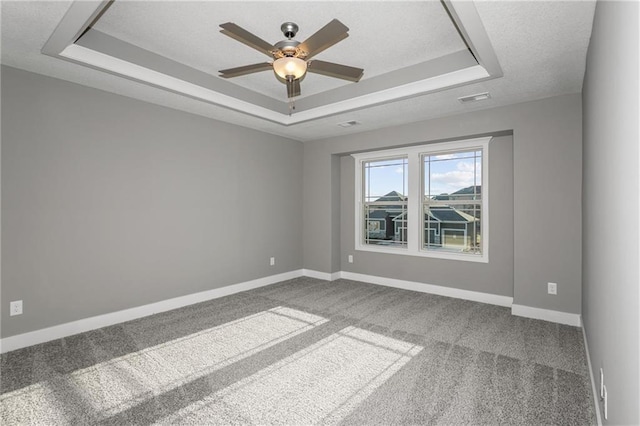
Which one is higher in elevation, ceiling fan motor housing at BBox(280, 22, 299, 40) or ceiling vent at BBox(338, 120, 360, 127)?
ceiling fan motor housing at BBox(280, 22, 299, 40)

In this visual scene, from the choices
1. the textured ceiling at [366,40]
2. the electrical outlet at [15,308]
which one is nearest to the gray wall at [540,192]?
the textured ceiling at [366,40]

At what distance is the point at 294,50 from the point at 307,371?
2377mm

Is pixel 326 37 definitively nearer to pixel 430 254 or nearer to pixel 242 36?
pixel 242 36

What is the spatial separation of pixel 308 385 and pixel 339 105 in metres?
3.16

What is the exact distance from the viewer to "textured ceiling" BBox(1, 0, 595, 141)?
2.12 m

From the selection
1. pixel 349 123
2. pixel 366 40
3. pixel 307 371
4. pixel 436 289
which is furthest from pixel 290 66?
pixel 436 289

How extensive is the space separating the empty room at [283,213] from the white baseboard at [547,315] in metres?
0.02

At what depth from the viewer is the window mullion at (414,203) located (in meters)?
4.91

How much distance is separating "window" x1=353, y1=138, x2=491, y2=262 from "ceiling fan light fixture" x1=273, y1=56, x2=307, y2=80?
2.94 metres

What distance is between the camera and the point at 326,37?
2.08 m

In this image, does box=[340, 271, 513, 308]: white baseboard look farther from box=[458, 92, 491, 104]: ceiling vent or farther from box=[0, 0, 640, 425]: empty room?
box=[458, 92, 491, 104]: ceiling vent

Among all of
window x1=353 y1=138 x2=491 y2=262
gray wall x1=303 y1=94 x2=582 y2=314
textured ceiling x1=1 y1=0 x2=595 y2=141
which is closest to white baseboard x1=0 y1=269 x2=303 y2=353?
window x1=353 y1=138 x2=491 y2=262

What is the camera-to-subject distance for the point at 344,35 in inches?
80.6

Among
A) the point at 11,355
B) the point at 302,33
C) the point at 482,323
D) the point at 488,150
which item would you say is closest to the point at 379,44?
the point at 302,33
